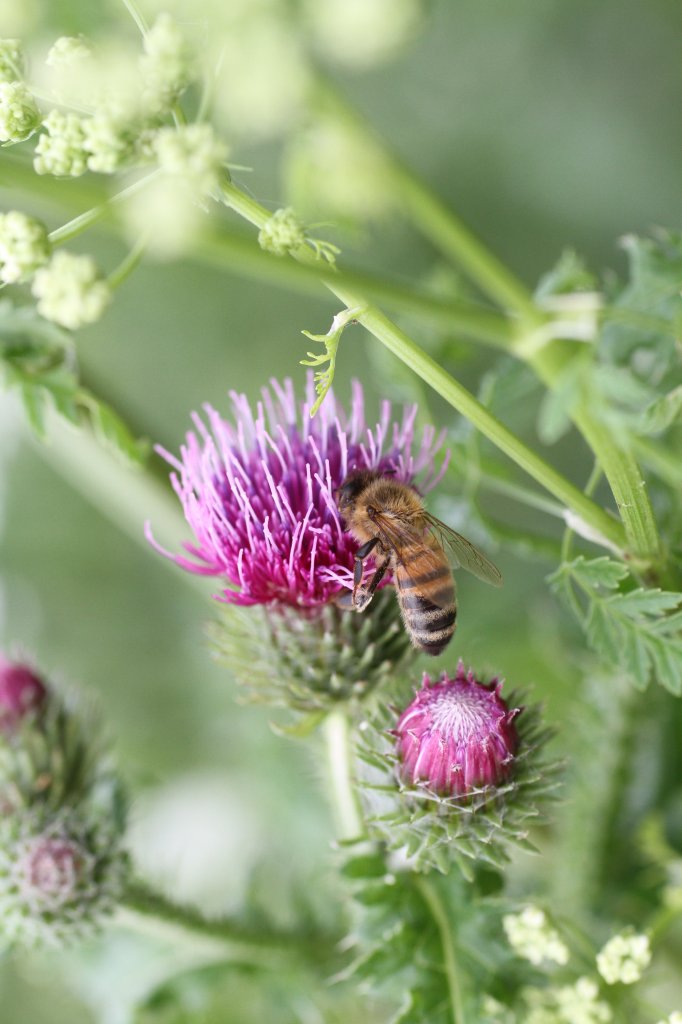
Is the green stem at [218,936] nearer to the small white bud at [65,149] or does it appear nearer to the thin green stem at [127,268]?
the thin green stem at [127,268]

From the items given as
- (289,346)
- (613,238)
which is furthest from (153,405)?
(613,238)

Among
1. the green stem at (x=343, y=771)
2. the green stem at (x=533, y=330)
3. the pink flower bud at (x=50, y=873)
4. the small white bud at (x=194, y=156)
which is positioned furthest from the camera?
the pink flower bud at (x=50, y=873)

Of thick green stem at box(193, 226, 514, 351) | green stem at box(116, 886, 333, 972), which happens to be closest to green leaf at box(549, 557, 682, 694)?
thick green stem at box(193, 226, 514, 351)

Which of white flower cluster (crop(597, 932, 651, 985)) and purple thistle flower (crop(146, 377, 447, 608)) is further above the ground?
purple thistle flower (crop(146, 377, 447, 608))

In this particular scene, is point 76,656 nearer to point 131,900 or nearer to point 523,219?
point 131,900

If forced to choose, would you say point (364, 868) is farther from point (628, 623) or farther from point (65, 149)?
point (65, 149)

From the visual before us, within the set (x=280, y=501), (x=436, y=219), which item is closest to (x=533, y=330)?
(x=280, y=501)

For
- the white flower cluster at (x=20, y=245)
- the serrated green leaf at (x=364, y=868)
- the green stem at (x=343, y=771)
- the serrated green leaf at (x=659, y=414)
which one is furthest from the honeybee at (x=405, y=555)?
the white flower cluster at (x=20, y=245)

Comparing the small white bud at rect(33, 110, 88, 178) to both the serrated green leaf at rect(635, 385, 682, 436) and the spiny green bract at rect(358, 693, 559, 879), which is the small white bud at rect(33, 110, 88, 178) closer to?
the serrated green leaf at rect(635, 385, 682, 436)
